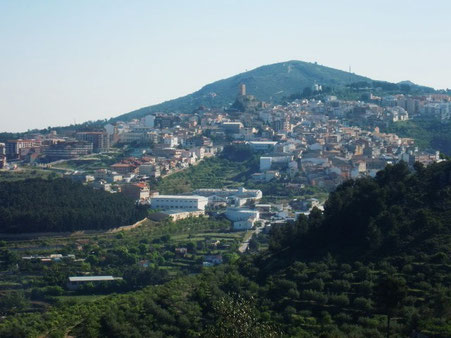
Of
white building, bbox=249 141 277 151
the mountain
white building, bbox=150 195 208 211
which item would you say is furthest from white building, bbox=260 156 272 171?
the mountain

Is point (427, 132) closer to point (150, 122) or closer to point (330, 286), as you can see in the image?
point (150, 122)

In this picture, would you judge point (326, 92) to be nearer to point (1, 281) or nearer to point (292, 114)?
point (292, 114)

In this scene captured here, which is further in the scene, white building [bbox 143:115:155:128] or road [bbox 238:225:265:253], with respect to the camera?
white building [bbox 143:115:155:128]

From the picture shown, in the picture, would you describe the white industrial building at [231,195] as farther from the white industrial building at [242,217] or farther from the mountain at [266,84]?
the mountain at [266,84]

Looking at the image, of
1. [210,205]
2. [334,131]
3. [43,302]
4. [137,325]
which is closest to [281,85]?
[334,131]

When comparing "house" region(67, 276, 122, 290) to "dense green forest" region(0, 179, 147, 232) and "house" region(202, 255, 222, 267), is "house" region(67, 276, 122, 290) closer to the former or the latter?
"house" region(202, 255, 222, 267)

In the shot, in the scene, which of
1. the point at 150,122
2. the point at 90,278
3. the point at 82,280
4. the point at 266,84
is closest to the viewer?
the point at 82,280

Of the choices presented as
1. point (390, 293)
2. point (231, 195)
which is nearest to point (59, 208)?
point (231, 195)
